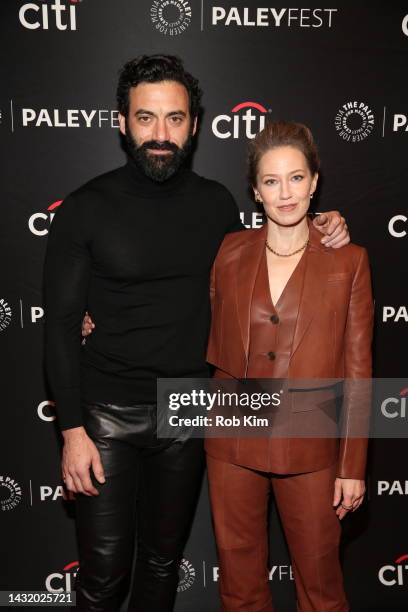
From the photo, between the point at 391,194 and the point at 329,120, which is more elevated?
the point at 329,120

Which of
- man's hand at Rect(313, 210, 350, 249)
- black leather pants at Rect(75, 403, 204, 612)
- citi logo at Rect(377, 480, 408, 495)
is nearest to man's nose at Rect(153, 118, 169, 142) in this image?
man's hand at Rect(313, 210, 350, 249)

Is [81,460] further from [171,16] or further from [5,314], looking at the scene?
[171,16]

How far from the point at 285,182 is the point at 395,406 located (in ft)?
4.49

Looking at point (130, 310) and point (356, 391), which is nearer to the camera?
point (356, 391)

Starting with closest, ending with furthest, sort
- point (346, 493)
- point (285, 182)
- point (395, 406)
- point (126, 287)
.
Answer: point (285, 182) → point (346, 493) → point (126, 287) → point (395, 406)

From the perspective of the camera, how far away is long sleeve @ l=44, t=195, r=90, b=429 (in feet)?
6.57

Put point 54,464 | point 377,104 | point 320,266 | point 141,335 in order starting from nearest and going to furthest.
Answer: point 320,266, point 141,335, point 377,104, point 54,464

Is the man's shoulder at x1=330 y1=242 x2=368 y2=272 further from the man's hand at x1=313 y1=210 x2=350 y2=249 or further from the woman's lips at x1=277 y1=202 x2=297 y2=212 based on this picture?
the woman's lips at x1=277 y1=202 x2=297 y2=212

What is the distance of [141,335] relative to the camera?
2.08 m

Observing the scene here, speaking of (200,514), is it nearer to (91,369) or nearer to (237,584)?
(237,584)

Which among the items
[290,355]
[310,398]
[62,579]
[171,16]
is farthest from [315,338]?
→ [62,579]

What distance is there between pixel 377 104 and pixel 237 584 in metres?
1.90

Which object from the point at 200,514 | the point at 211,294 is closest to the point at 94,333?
the point at 211,294

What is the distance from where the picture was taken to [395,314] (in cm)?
273
